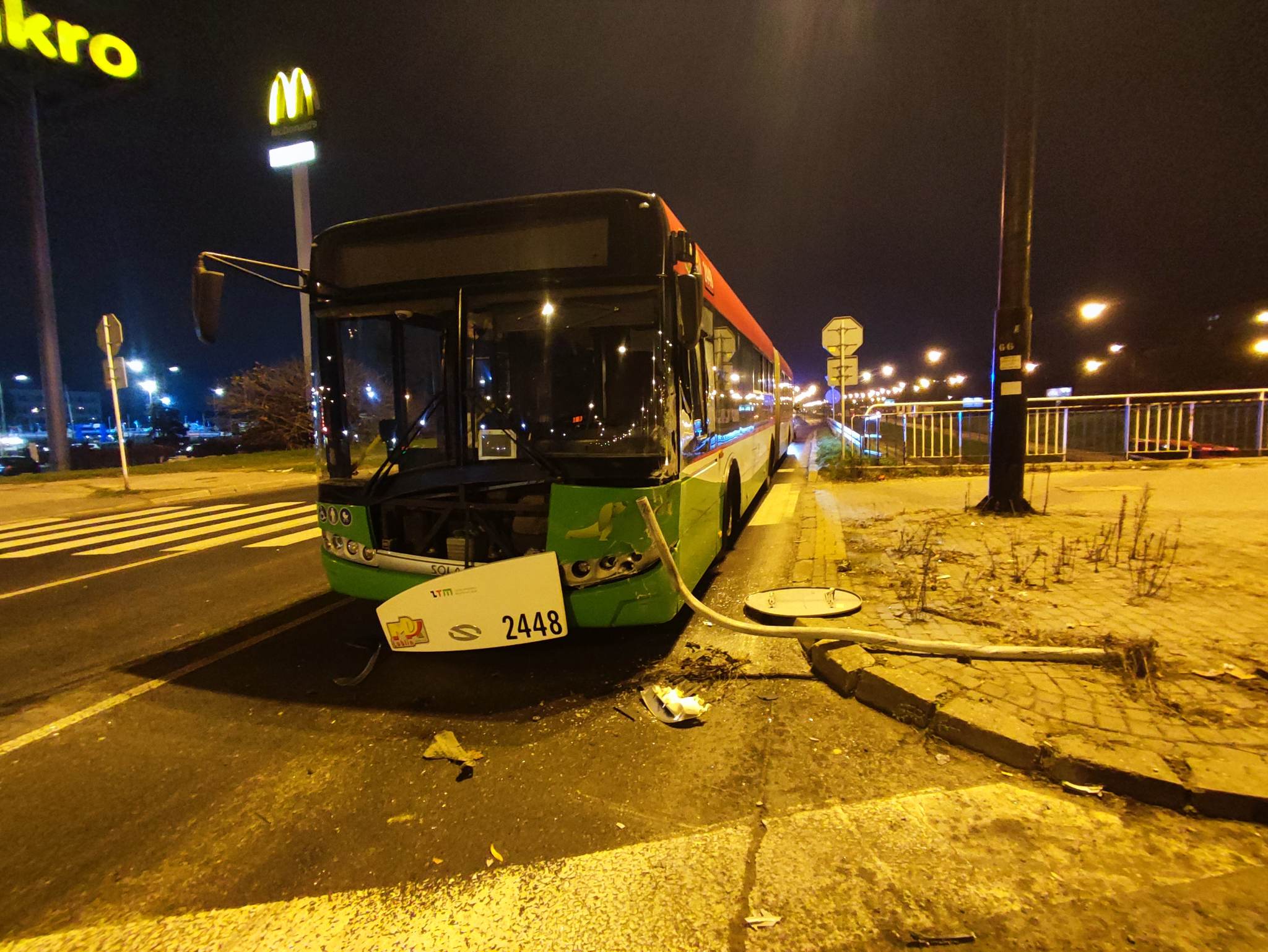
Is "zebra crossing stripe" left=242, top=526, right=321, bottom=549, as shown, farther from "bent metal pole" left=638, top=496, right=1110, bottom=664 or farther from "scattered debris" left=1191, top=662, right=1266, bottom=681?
"scattered debris" left=1191, top=662, right=1266, bottom=681

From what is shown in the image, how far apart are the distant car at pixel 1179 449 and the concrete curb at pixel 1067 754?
1316 centimetres

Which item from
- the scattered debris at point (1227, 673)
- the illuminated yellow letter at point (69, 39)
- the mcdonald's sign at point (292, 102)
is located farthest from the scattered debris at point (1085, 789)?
the illuminated yellow letter at point (69, 39)

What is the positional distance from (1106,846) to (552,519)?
3.05 m

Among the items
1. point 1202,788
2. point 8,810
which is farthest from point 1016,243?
point 8,810

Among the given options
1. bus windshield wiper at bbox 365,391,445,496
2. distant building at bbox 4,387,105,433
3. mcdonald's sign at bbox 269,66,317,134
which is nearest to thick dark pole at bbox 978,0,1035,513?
bus windshield wiper at bbox 365,391,445,496

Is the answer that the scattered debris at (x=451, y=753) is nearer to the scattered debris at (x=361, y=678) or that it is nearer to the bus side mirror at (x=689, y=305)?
the scattered debris at (x=361, y=678)

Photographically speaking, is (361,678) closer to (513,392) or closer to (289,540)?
(513,392)

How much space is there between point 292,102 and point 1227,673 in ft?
109

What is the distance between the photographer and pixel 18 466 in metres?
28.1

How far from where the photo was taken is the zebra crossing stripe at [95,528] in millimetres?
9766

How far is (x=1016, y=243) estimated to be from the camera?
313 inches

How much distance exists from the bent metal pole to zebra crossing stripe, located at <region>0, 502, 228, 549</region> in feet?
35.2

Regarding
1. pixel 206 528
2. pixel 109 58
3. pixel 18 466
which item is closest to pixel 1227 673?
pixel 206 528

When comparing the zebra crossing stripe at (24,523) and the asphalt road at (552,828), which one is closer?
the asphalt road at (552,828)
